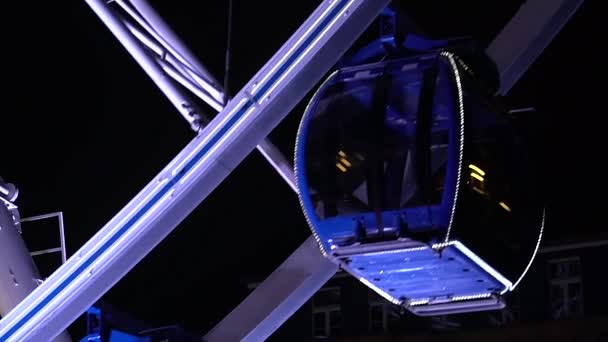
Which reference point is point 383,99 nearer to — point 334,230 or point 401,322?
point 334,230

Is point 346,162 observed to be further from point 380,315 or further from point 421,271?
point 380,315

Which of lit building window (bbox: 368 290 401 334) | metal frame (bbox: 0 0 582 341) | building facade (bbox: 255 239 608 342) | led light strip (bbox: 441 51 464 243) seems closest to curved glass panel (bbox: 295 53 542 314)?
led light strip (bbox: 441 51 464 243)

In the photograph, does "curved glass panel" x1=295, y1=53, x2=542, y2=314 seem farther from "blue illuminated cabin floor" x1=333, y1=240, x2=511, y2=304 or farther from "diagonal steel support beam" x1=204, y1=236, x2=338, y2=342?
"diagonal steel support beam" x1=204, y1=236, x2=338, y2=342

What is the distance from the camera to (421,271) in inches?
369

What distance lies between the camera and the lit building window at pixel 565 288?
27.6 meters

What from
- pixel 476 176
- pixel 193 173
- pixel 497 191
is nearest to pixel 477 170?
pixel 476 176

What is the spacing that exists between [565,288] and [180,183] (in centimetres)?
1853

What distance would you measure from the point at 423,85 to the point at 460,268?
1212 mm

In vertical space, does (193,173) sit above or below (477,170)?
above

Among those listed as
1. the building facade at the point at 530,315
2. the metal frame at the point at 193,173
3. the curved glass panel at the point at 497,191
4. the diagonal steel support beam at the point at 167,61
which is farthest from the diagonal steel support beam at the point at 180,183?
the building facade at the point at 530,315

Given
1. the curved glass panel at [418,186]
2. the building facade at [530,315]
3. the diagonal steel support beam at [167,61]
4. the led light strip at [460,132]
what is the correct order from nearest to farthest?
the led light strip at [460,132]
the curved glass panel at [418,186]
the diagonal steel support beam at [167,61]
the building facade at [530,315]

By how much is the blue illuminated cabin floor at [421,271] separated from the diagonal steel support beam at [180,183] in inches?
63.6

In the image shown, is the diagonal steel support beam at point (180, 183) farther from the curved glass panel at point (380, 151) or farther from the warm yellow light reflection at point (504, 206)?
the warm yellow light reflection at point (504, 206)

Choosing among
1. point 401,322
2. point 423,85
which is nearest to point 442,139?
point 423,85
